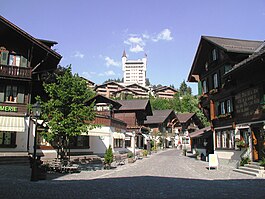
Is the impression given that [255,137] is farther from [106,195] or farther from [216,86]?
[106,195]

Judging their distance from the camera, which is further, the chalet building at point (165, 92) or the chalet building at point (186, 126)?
the chalet building at point (165, 92)

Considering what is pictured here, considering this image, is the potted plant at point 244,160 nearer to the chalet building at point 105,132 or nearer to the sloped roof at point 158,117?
the chalet building at point 105,132

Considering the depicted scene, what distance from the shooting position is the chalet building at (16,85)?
24.1 meters

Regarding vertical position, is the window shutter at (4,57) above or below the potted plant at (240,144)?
above

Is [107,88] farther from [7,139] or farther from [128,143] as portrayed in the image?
[7,139]

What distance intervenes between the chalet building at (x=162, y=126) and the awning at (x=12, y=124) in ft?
121

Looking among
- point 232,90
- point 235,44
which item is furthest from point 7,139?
point 235,44

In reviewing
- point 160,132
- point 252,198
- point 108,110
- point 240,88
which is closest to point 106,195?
point 252,198

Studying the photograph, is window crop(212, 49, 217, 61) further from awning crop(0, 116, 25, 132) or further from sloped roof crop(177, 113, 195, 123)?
sloped roof crop(177, 113, 195, 123)

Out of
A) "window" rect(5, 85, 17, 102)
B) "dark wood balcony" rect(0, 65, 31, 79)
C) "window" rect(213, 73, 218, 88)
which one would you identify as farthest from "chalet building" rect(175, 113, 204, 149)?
"dark wood balcony" rect(0, 65, 31, 79)

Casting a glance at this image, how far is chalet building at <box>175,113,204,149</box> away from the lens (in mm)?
75000

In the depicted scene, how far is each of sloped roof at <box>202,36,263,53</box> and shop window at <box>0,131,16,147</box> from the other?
64.6 feet

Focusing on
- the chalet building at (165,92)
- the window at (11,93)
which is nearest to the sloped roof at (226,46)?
the window at (11,93)

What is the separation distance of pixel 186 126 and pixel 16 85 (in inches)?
2291
